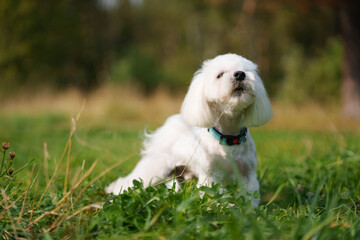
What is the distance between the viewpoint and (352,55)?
32.0ft

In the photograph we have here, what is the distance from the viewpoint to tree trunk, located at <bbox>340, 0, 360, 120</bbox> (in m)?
9.60

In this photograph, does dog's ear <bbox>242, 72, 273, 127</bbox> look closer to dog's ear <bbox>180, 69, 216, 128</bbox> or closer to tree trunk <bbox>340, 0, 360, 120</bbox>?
dog's ear <bbox>180, 69, 216, 128</bbox>

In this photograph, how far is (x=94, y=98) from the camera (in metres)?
11.7

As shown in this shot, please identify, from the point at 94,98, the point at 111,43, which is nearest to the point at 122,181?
the point at 94,98

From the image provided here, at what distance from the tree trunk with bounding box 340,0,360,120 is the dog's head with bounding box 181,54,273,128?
27.6 feet

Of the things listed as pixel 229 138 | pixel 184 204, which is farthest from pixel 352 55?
pixel 184 204

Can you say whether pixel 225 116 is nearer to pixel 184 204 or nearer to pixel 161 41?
pixel 184 204

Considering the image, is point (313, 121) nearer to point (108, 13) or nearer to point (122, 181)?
point (122, 181)

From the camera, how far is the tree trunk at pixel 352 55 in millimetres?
9602

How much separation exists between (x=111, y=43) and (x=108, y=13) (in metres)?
3.98

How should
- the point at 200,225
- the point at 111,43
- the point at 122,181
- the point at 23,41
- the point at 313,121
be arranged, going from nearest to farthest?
the point at 200,225 → the point at 122,181 → the point at 313,121 → the point at 23,41 → the point at 111,43

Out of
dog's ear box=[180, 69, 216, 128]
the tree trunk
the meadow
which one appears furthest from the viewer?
the tree trunk

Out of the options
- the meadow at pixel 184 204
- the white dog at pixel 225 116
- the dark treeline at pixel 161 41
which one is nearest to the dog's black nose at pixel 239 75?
the white dog at pixel 225 116

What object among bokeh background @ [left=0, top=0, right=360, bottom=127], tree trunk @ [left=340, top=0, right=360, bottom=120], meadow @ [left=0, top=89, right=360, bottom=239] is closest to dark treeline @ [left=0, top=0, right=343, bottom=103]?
bokeh background @ [left=0, top=0, right=360, bottom=127]
